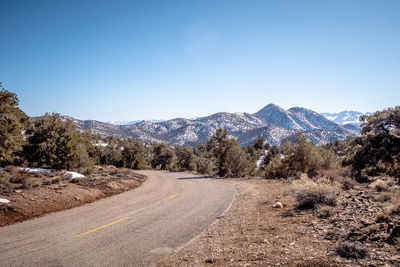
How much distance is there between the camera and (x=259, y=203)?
42.3ft

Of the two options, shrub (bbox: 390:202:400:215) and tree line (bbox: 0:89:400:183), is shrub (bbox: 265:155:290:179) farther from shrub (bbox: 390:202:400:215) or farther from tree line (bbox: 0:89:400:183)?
shrub (bbox: 390:202:400:215)

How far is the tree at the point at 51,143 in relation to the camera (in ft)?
74.4

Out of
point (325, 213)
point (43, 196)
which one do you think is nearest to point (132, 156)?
point (43, 196)

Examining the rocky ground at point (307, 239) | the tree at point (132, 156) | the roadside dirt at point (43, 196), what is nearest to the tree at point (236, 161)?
the roadside dirt at point (43, 196)

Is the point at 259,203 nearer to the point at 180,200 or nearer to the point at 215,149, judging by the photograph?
the point at 180,200

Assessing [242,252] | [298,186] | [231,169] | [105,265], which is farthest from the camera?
[231,169]

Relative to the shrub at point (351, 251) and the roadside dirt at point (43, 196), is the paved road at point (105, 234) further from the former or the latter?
the shrub at point (351, 251)

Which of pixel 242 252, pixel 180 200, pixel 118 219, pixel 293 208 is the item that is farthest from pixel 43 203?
pixel 293 208

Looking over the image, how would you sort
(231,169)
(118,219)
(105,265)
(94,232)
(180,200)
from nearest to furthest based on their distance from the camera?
(105,265) < (94,232) < (118,219) < (180,200) < (231,169)


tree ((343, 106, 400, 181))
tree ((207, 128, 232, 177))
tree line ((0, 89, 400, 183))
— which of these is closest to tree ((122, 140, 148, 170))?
tree line ((0, 89, 400, 183))

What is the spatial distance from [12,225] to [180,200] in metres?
8.33

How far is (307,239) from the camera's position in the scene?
6352 millimetres

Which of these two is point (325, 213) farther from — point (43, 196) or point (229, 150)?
point (229, 150)

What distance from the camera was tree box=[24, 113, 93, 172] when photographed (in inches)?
893
